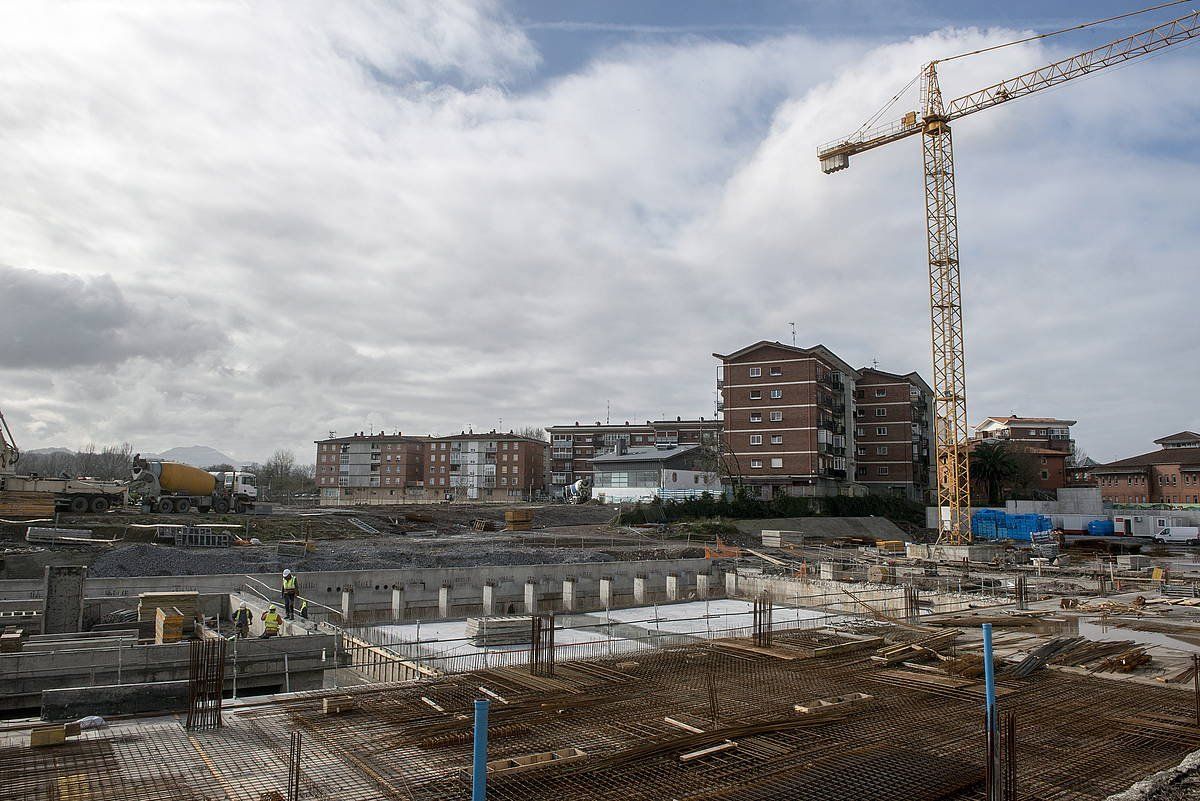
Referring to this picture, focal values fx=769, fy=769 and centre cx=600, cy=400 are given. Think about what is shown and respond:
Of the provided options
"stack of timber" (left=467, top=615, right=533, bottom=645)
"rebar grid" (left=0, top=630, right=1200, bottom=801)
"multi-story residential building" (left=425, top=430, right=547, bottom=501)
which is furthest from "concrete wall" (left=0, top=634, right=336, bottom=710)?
"multi-story residential building" (left=425, top=430, right=547, bottom=501)

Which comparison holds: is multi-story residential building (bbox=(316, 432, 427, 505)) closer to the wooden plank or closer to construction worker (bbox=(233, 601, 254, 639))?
construction worker (bbox=(233, 601, 254, 639))

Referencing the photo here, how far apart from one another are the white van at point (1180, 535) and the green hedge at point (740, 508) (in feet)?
58.5

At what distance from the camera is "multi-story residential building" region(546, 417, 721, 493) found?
10350cm

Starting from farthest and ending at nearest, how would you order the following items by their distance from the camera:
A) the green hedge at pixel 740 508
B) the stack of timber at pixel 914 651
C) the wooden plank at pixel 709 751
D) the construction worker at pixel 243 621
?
the green hedge at pixel 740 508 < the construction worker at pixel 243 621 < the stack of timber at pixel 914 651 < the wooden plank at pixel 709 751

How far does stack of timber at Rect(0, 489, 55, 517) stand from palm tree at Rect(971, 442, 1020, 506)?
6379 centimetres

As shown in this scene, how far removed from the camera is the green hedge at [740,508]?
52688 millimetres

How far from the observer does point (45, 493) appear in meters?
33.9

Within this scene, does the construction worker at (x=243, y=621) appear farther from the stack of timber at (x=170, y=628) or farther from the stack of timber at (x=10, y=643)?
the stack of timber at (x=10, y=643)

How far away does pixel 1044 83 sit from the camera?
48.4 meters

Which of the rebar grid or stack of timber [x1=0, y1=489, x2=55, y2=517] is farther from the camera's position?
stack of timber [x1=0, y1=489, x2=55, y2=517]

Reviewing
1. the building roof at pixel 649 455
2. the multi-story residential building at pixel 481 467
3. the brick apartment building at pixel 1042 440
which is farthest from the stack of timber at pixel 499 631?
the multi-story residential building at pixel 481 467

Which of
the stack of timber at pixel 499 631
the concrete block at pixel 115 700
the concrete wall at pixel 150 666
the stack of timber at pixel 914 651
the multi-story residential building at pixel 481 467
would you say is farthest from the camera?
the multi-story residential building at pixel 481 467

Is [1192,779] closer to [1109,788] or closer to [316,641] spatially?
[1109,788]

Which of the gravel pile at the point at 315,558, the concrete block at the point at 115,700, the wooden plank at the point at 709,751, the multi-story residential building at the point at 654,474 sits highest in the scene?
the multi-story residential building at the point at 654,474
